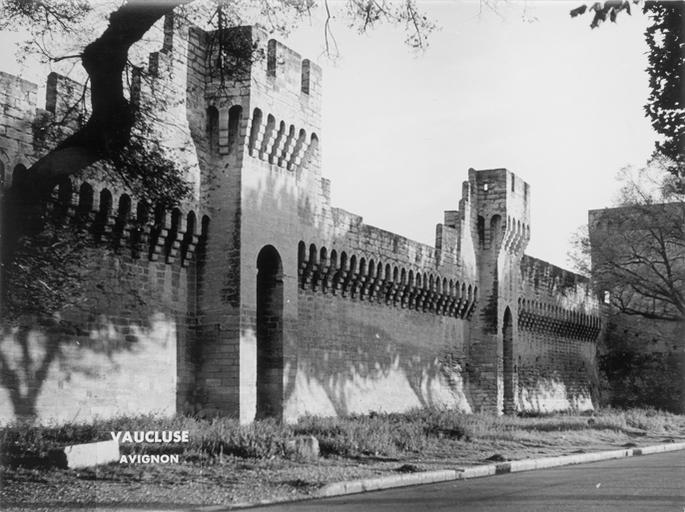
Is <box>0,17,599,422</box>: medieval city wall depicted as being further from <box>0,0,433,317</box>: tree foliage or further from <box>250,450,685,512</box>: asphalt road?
<box>250,450,685,512</box>: asphalt road

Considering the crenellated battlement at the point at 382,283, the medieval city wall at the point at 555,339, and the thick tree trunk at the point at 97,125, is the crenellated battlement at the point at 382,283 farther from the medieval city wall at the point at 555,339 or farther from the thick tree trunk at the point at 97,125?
the thick tree trunk at the point at 97,125

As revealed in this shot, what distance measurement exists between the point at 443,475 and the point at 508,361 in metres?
17.3

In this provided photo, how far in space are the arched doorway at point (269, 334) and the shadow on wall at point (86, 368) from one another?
2404mm

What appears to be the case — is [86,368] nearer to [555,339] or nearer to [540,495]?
[540,495]

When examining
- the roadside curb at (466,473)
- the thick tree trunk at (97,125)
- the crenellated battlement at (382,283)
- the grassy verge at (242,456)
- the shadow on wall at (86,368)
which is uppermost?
the thick tree trunk at (97,125)

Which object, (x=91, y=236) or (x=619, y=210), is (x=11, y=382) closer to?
(x=91, y=236)

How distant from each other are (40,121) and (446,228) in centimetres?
1528

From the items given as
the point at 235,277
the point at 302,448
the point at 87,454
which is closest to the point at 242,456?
the point at 302,448

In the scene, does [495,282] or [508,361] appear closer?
[495,282]

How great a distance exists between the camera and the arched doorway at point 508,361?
2900cm

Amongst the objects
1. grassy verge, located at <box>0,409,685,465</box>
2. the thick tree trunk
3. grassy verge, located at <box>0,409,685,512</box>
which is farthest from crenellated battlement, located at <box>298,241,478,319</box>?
the thick tree trunk

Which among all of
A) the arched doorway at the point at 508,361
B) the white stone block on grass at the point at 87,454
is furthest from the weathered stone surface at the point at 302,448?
the arched doorway at the point at 508,361

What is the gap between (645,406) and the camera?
36750mm

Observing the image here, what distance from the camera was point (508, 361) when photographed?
96.7 feet
